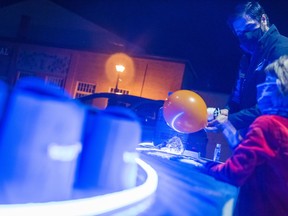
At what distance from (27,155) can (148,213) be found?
544 mm

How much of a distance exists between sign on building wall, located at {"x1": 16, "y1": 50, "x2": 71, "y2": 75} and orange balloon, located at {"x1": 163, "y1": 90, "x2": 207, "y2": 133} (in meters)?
14.8

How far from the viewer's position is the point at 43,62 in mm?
16703

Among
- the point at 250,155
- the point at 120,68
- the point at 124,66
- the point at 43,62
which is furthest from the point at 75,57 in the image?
the point at 250,155

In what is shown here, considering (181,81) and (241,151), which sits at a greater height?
(181,81)

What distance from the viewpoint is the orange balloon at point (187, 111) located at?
6.36 feet

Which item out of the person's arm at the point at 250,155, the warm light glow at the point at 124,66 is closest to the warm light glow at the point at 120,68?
the warm light glow at the point at 124,66

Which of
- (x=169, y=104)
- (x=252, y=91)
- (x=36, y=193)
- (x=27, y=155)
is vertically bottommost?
(x=36, y=193)

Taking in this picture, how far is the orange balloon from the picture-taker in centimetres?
194

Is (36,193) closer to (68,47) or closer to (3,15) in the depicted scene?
(68,47)

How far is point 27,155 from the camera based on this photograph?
1.25 metres

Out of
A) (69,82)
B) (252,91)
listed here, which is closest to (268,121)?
(252,91)

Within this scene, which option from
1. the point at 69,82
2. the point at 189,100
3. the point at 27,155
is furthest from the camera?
the point at 69,82

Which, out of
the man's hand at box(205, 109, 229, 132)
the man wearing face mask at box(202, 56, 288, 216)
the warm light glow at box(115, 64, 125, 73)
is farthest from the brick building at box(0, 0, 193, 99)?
the man wearing face mask at box(202, 56, 288, 216)

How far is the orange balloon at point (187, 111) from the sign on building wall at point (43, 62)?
14.8 metres
